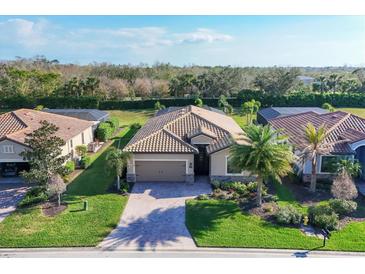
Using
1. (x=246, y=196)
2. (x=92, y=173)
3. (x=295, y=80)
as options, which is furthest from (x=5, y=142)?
(x=295, y=80)

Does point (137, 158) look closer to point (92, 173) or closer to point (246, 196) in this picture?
point (92, 173)

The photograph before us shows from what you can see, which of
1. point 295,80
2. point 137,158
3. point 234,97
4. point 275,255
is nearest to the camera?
point 275,255

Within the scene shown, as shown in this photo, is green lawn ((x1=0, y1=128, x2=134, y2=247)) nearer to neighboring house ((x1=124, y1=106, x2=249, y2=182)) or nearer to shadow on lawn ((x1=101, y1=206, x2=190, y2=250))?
shadow on lawn ((x1=101, y1=206, x2=190, y2=250))

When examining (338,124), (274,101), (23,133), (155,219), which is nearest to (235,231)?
(155,219)

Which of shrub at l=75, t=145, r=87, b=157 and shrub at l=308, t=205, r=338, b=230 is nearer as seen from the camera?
shrub at l=308, t=205, r=338, b=230

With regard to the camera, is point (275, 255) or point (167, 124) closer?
A: point (275, 255)

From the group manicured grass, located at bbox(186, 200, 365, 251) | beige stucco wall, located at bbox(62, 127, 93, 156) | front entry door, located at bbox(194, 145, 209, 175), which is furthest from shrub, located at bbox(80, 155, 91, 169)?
manicured grass, located at bbox(186, 200, 365, 251)

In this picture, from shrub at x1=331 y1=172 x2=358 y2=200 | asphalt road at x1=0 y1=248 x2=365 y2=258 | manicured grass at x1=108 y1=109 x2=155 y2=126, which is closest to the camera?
asphalt road at x1=0 y1=248 x2=365 y2=258
